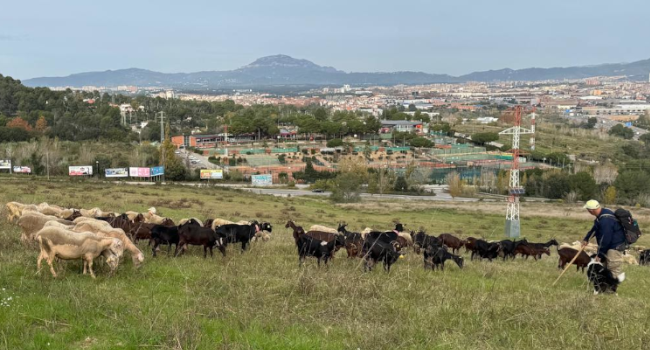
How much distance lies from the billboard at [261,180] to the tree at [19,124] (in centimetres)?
4143

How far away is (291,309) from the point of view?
7.43 meters

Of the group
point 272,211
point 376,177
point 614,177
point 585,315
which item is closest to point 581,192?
point 614,177

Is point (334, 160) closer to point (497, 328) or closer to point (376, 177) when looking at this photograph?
point (376, 177)

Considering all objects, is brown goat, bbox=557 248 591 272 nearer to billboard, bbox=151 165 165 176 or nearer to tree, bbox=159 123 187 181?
billboard, bbox=151 165 165 176

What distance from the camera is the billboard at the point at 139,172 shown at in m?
59.6

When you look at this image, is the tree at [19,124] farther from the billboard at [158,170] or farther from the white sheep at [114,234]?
the white sheep at [114,234]

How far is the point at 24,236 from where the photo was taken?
11.1 meters

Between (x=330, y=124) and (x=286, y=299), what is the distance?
10513cm

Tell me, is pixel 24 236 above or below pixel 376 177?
above

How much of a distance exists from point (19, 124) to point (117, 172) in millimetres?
35015

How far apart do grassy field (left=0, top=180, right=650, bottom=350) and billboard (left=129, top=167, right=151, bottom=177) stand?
50.7 m

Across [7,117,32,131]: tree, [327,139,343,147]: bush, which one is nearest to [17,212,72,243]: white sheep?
[7,117,32,131]: tree

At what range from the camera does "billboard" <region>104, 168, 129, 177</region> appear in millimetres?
60178

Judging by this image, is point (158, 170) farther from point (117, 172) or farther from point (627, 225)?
point (627, 225)
